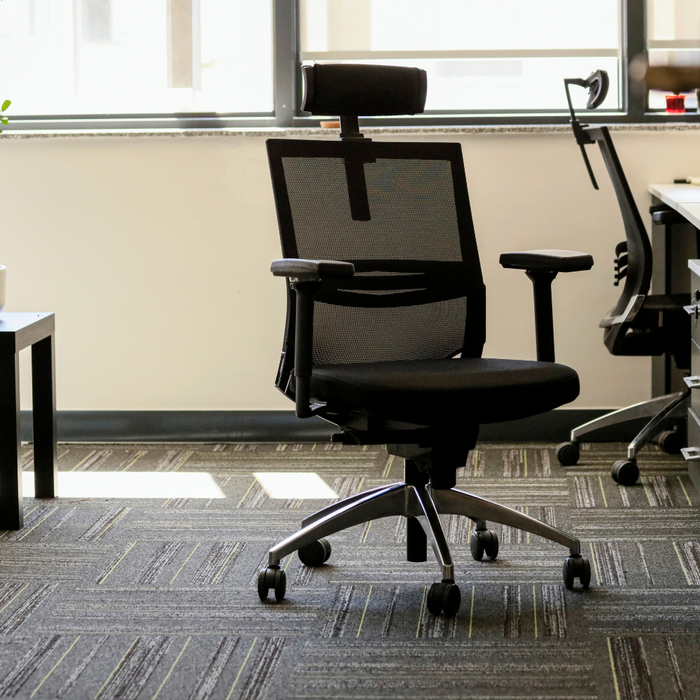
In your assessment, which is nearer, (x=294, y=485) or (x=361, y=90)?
(x=361, y=90)

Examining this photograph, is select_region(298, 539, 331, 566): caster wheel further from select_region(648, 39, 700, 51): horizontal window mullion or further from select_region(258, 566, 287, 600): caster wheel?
select_region(648, 39, 700, 51): horizontal window mullion

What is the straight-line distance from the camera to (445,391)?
1739 mm

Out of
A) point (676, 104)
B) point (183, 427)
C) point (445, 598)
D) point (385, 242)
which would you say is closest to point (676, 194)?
point (676, 104)

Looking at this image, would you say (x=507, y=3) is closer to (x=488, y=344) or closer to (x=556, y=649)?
(x=488, y=344)

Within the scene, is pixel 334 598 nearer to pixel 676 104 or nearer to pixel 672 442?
pixel 672 442

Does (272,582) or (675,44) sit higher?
(675,44)

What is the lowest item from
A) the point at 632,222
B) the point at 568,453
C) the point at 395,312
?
the point at 568,453

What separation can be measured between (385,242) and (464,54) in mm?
1460

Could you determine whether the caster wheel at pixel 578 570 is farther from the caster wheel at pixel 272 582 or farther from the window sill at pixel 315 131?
the window sill at pixel 315 131

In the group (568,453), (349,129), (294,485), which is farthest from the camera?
(568,453)

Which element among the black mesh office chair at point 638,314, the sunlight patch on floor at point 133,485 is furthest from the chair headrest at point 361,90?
the sunlight patch on floor at point 133,485

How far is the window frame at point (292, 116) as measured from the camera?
324 centimetres

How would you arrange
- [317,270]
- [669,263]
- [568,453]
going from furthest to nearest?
1. [669,263]
2. [568,453]
3. [317,270]

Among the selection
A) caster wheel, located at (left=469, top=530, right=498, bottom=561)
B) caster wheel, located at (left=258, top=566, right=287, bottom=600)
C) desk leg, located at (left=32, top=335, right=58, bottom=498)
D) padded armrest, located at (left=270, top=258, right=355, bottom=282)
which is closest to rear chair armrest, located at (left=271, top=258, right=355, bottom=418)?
padded armrest, located at (left=270, top=258, right=355, bottom=282)
